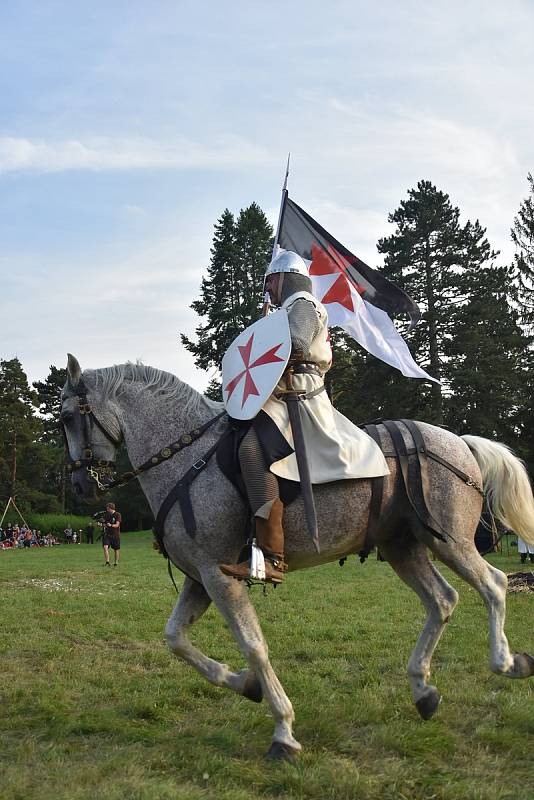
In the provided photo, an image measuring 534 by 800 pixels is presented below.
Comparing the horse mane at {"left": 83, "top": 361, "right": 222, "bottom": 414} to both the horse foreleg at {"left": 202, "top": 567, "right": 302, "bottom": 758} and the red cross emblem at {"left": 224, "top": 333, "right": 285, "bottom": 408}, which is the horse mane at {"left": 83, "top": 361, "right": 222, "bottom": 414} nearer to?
the red cross emblem at {"left": 224, "top": 333, "right": 285, "bottom": 408}

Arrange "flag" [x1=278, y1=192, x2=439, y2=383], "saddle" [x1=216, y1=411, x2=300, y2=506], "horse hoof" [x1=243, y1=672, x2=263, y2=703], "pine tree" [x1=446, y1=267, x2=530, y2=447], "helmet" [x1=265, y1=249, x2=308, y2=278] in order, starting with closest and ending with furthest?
"saddle" [x1=216, y1=411, x2=300, y2=506]
"horse hoof" [x1=243, y1=672, x2=263, y2=703]
"helmet" [x1=265, y1=249, x2=308, y2=278]
"flag" [x1=278, y1=192, x2=439, y2=383]
"pine tree" [x1=446, y1=267, x2=530, y2=447]

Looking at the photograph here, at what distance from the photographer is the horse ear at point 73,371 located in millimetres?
6121

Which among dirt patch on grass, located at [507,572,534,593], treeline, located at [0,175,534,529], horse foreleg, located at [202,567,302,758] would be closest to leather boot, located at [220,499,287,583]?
horse foreleg, located at [202,567,302,758]

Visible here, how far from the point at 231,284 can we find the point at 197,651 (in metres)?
56.7

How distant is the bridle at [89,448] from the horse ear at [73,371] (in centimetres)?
4

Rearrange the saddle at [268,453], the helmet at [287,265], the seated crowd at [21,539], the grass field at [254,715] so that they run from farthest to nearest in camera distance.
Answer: the seated crowd at [21,539], the helmet at [287,265], the saddle at [268,453], the grass field at [254,715]

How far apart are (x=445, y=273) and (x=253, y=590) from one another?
35.7 metres

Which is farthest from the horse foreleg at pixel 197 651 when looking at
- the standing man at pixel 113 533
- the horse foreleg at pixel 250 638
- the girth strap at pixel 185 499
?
the standing man at pixel 113 533

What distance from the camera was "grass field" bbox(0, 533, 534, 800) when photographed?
4.61 m

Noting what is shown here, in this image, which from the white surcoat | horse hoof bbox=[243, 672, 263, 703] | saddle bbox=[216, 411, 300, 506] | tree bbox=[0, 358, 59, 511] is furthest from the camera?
tree bbox=[0, 358, 59, 511]

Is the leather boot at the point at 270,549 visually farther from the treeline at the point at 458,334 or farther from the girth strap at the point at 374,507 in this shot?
the treeline at the point at 458,334

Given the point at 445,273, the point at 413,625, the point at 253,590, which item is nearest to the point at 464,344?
the point at 445,273

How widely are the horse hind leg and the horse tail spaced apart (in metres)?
0.60

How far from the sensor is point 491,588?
588 centimetres
